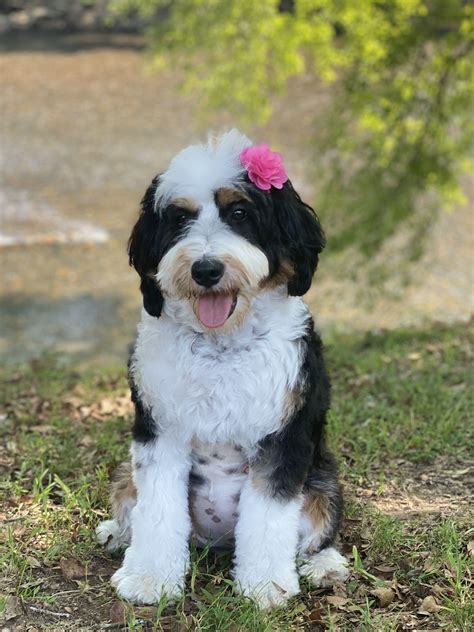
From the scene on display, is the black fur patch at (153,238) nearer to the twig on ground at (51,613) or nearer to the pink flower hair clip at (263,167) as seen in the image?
the pink flower hair clip at (263,167)

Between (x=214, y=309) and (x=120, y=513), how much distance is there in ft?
3.30

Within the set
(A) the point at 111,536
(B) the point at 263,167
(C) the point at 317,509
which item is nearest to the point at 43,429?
(A) the point at 111,536

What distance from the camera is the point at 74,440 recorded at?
451 cm

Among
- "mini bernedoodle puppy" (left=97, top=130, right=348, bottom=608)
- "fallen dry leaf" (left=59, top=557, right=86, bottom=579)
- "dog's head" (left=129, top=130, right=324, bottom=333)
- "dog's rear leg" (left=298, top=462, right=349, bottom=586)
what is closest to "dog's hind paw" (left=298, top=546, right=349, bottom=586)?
"dog's rear leg" (left=298, top=462, right=349, bottom=586)

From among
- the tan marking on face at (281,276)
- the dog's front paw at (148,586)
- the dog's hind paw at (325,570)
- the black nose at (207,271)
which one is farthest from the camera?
the dog's hind paw at (325,570)

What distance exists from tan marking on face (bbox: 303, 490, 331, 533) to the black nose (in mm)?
990

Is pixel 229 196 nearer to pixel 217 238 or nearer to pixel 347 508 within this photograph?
pixel 217 238

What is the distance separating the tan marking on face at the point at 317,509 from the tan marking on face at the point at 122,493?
657mm

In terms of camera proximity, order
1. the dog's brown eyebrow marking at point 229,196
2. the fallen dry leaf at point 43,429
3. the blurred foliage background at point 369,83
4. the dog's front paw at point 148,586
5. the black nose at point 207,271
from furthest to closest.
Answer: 1. the blurred foliage background at point 369,83
2. the fallen dry leaf at point 43,429
3. the dog's front paw at point 148,586
4. the dog's brown eyebrow marking at point 229,196
5. the black nose at point 207,271

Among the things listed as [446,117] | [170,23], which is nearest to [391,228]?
[446,117]

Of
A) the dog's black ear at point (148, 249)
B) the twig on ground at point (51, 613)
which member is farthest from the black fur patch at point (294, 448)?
the twig on ground at point (51, 613)

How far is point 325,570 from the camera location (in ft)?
10.4

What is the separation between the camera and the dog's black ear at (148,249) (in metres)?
2.93

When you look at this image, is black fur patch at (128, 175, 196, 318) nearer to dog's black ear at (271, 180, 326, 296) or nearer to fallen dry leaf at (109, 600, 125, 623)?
dog's black ear at (271, 180, 326, 296)
